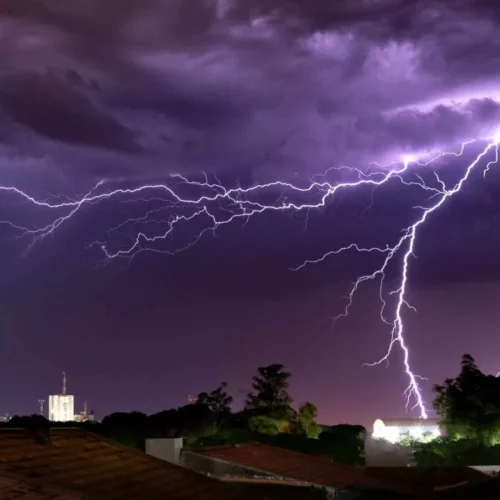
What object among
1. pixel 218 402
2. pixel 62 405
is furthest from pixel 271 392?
pixel 62 405

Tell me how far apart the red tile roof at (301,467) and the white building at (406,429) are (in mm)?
21664

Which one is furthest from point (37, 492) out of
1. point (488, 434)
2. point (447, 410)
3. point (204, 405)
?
point (204, 405)

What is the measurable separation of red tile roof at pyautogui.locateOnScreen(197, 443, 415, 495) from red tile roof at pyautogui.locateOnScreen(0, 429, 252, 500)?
4.70 meters

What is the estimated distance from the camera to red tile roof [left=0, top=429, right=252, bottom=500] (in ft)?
26.3

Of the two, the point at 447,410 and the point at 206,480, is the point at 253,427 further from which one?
the point at 206,480

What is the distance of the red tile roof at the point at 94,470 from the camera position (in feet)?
26.3

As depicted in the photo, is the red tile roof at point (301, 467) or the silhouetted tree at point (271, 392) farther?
the silhouetted tree at point (271, 392)

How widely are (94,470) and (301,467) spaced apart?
24.4 ft

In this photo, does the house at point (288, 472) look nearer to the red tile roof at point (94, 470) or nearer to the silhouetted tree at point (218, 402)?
the red tile roof at point (94, 470)

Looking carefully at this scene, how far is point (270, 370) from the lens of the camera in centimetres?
4444

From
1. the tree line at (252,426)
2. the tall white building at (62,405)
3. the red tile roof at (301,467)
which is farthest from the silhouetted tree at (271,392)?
the tall white building at (62,405)

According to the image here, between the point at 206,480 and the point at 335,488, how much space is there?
174 inches

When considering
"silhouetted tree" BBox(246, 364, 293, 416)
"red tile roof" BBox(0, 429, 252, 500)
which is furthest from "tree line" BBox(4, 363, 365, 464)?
"red tile roof" BBox(0, 429, 252, 500)

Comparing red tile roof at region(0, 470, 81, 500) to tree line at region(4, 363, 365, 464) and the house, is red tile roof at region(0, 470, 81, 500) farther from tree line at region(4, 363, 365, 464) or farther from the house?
tree line at region(4, 363, 365, 464)
